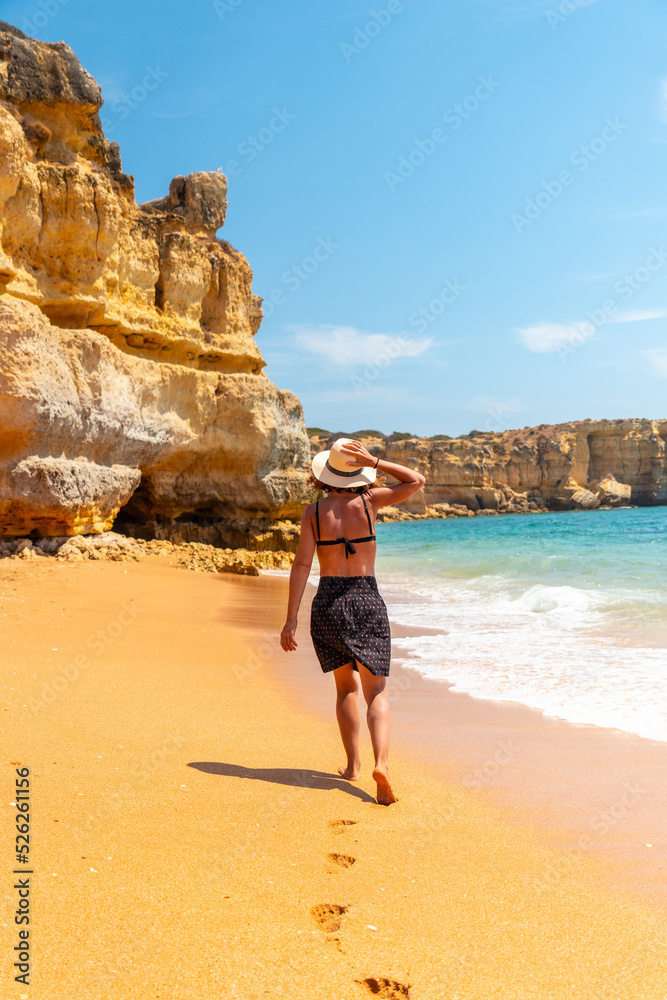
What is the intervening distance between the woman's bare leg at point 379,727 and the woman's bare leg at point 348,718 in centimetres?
7

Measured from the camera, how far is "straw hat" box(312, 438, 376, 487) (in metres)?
3.57

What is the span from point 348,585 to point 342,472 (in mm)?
571

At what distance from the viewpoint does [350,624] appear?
11.3ft

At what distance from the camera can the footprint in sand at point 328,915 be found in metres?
2.06

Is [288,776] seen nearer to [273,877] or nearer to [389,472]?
[273,877]

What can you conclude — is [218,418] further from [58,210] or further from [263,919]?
[263,919]

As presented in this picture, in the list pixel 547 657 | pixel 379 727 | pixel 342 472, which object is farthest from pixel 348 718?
pixel 547 657

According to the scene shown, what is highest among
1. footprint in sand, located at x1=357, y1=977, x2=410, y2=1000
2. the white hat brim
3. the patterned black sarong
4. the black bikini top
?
the white hat brim

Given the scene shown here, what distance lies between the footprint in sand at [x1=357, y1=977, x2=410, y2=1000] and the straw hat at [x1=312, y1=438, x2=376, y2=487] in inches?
85.5

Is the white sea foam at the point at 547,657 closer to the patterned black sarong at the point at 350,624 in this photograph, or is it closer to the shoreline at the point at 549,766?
the shoreline at the point at 549,766

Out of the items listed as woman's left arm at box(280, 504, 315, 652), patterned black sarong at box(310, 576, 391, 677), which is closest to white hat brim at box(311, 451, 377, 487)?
woman's left arm at box(280, 504, 315, 652)

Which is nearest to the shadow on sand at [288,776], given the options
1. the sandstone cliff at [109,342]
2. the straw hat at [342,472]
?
the straw hat at [342,472]

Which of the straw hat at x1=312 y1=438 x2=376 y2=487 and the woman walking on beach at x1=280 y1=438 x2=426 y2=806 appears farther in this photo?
the straw hat at x1=312 y1=438 x2=376 y2=487

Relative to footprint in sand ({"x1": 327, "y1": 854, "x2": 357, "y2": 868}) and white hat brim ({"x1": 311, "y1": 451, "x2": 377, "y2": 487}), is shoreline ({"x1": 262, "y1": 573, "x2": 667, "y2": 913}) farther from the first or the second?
white hat brim ({"x1": 311, "y1": 451, "x2": 377, "y2": 487})
